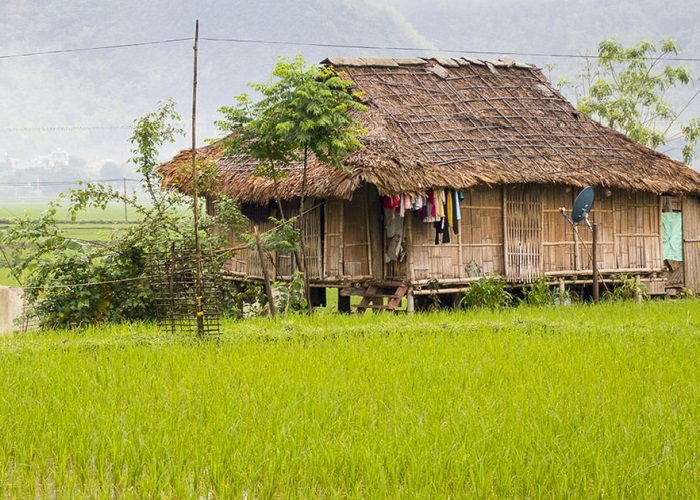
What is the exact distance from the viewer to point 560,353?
770 cm

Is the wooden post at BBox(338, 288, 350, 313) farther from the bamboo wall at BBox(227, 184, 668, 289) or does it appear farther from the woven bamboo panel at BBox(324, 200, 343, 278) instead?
the woven bamboo panel at BBox(324, 200, 343, 278)

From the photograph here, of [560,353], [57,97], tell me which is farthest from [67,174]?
[560,353]

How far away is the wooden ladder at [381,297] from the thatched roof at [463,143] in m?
1.50

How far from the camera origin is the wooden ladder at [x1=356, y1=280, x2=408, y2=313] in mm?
12352

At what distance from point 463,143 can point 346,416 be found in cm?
867

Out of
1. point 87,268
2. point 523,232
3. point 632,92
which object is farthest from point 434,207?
point 632,92

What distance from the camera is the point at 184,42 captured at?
602ft

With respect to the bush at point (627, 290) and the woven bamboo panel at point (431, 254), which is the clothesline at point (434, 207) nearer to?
the woven bamboo panel at point (431, 254)

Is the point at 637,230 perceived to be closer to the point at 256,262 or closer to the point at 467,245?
the point at 467,245

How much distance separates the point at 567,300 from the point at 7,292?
8.00 metres

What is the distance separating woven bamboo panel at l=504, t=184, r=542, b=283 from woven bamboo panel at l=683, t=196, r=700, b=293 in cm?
422

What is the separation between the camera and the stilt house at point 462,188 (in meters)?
12.5

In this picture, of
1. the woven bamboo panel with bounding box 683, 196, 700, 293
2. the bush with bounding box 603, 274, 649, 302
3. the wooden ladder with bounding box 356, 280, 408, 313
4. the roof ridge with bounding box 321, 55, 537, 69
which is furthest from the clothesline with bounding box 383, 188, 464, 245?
the woven bamboo panel with bounding box 683, 196, 700, 293

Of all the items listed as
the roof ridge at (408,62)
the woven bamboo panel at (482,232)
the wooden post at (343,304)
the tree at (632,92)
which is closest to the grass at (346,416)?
the woven bamboo panel at (482,232)
